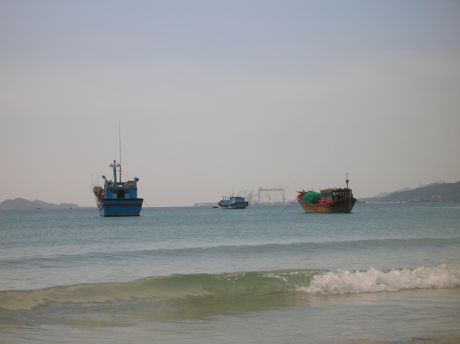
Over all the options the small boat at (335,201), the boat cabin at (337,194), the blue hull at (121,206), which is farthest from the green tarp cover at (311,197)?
the blue hull at (121,206)

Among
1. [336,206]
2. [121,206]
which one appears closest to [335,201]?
[336,206]

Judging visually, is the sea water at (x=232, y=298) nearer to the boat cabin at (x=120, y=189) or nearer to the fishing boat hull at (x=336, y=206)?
the boat cabin at (x=120, y=189)

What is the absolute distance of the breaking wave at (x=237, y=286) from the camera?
17.8 metres

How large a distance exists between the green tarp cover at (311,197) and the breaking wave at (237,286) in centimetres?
7615

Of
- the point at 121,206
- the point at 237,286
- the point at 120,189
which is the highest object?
the point at 120,189

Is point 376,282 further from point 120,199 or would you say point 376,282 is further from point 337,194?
point 337,194

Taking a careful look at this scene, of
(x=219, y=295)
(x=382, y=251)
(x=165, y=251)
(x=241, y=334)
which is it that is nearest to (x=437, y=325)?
(x=241, y=334)

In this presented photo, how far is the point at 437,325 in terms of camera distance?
1291 cm

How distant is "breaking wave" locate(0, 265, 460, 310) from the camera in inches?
702

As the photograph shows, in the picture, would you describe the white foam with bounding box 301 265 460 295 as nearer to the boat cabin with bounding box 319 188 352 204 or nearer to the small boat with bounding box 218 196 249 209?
the boat cabin with bounding box 319 188 352 204

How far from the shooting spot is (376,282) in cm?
1912

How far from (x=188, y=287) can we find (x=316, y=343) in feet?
28.1

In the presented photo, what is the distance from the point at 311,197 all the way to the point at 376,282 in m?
79.7

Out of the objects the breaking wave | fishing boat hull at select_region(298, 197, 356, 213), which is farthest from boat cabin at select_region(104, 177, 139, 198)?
the breaking wave
